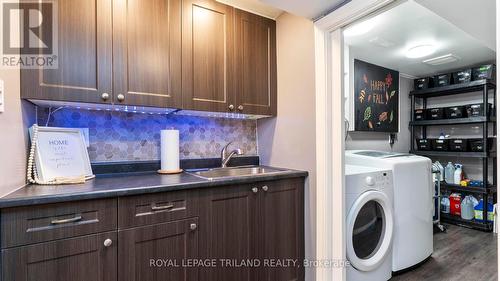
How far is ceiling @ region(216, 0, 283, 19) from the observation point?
1.72 meters

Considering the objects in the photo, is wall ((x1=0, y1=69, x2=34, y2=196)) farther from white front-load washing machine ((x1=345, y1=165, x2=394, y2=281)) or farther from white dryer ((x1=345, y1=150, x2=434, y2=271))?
white dryer ((x1=345, y1=150, x2=434, y2=271))

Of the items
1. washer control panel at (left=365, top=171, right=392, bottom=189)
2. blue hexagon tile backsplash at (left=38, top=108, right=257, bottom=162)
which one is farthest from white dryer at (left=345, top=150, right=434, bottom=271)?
blue hexagon tile backsplash at (left=38, top=108, right=257, bottom=162)

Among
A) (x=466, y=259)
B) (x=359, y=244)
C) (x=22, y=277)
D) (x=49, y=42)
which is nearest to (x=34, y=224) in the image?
(x=22, y=277)

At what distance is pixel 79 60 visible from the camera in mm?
1253

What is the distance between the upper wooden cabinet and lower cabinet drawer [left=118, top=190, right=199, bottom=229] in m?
0.56

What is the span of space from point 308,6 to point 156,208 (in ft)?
4.55

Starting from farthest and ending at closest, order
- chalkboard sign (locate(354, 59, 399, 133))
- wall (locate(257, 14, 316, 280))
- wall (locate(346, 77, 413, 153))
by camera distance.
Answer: wall (locate(346, 77, 413, 153))
chalkboard sign (locate(354, 59, 399, 133))
wall (locate(257, 14, 316, 280))

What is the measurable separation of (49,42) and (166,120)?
2.59 ft

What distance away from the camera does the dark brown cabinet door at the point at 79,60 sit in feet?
3.85

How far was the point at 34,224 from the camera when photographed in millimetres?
947

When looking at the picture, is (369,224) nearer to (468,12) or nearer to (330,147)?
(330,147)

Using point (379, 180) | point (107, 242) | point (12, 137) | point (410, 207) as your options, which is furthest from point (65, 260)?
point (410, 207)

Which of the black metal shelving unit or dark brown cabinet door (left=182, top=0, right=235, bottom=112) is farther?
the black metal shelving unit

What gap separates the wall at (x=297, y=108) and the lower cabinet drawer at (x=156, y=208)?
79 cm
